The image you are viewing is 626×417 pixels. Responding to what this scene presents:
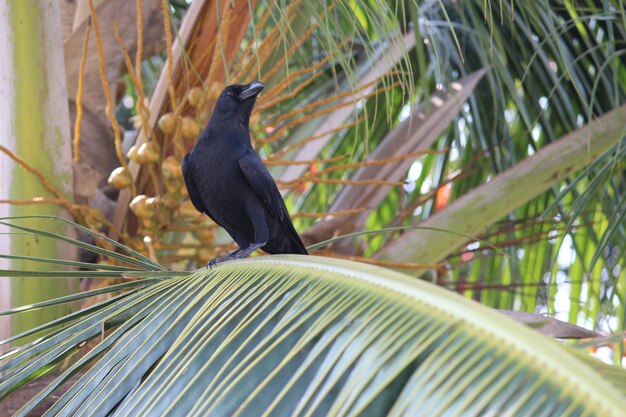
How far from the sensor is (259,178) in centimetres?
240

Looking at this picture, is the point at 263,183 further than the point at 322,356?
Yes

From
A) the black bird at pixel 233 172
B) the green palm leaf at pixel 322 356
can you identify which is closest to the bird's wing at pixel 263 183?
the black bird at pixel 233 172

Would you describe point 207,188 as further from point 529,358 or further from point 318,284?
Answer: point 529,358

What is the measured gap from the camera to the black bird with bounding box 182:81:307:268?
7.88 feet

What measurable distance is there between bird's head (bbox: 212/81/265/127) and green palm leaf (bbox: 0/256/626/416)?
926mm

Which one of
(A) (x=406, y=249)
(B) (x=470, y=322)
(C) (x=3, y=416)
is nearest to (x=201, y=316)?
(B) (x=470, y=322)

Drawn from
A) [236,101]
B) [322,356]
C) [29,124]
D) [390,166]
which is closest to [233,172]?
[236,101]

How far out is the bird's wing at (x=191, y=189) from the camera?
97.0 inches

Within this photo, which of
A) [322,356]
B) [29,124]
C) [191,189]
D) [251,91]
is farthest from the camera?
[191,189]

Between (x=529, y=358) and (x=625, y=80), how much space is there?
279 centimetres

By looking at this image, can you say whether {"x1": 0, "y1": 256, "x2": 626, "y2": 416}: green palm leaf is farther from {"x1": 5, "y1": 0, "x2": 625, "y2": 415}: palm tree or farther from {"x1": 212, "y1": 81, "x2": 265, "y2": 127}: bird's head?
{"x1": 212, "y1": 81, "x2": 265, "y2": 127}: bird's head

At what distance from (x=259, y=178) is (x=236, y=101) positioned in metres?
0.21

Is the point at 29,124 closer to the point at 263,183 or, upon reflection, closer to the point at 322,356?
the point at 263,183

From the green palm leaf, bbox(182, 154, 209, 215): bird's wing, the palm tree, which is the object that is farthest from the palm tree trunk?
the green palm leaf
